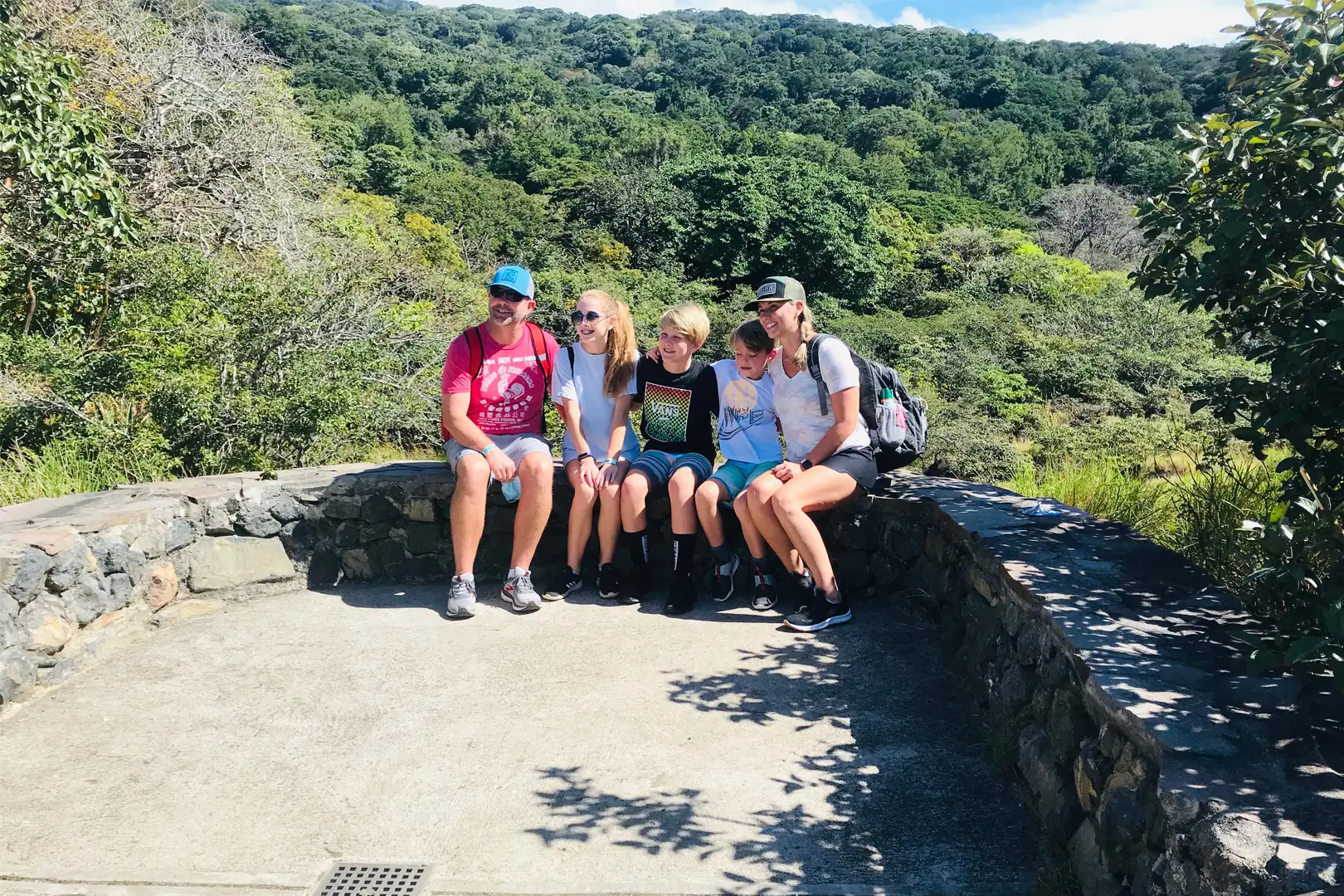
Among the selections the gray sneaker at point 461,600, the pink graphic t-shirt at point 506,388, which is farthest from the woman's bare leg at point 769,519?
the gray sneaker at point 461,600

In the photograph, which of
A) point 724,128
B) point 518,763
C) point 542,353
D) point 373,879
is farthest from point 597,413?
point 724,128

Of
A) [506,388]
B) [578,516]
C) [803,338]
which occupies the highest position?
[803,338]

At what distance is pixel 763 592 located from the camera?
4508mm

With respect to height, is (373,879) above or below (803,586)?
below

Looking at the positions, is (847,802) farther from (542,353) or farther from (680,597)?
(542,353)

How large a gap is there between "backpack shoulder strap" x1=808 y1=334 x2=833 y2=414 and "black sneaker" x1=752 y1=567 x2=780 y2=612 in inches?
30.4

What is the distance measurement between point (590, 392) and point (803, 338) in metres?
1.03

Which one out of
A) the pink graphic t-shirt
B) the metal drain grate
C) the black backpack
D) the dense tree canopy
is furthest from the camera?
the dense tree canopy

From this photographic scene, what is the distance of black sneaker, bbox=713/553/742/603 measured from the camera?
15.2ft

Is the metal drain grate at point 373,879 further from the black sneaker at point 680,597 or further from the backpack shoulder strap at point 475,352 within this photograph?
the backpack shoulder strap at point 475,352

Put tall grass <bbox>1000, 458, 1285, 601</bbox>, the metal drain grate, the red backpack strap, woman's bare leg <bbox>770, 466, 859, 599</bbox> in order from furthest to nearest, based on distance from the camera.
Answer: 1. the red backpack strap
2. woman's bare leg <bbox>770, 466, 859, 599</bbox>
3. tall grass <bbox>1000, 458, 1285, 601</bbox>
4. the metal drain grate

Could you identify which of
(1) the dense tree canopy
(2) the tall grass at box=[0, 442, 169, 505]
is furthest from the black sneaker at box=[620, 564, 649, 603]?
(1) the dense tree canopy

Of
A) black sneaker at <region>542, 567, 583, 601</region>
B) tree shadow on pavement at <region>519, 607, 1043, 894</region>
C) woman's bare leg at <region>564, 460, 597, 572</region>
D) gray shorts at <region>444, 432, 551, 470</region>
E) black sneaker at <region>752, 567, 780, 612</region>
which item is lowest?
tree shadow on pavement at <region>519, 607, 1043, 894</region>

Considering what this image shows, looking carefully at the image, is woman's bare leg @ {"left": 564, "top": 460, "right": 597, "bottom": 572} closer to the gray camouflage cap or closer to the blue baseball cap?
the blue baseball cap
